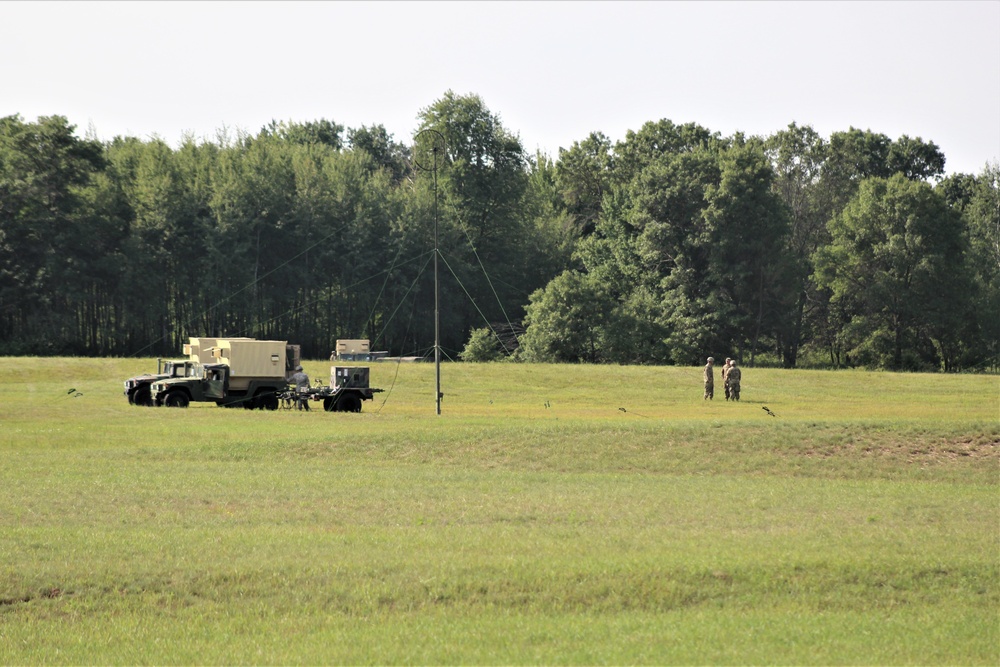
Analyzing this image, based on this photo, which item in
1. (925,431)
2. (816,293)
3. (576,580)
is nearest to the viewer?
(576,580)

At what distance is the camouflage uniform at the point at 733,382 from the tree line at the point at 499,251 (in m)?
33.5

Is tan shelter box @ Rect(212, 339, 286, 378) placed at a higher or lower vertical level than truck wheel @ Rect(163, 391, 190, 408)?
higher

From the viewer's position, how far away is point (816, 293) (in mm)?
103312

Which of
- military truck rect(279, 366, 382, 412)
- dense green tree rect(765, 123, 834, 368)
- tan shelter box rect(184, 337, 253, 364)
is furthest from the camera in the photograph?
dense green tree rect(765, 123, 834, 368)

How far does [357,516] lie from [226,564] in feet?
14.1

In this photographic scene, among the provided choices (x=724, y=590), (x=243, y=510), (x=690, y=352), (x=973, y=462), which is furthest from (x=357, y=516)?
(x=690, y=352)

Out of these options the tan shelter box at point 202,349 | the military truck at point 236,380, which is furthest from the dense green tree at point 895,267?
the tan shelter box at point 202,349

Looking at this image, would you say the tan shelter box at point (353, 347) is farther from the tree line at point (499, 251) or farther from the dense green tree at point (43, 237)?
the dense green tree at point (43, 237)

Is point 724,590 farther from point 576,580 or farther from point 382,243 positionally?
point 382,243

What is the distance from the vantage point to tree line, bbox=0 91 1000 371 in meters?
90.7

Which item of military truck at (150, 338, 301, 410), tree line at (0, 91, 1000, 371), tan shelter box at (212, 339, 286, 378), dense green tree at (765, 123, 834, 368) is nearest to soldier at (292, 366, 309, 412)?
military truck at (150, 338, 301, 410)

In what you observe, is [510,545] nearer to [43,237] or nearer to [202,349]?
[202,349]

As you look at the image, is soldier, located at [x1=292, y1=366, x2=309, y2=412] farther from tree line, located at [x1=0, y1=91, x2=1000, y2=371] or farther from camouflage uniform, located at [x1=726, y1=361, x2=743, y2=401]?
tree line, located at [x1=0, y1=91, x2=1000, y2=371]

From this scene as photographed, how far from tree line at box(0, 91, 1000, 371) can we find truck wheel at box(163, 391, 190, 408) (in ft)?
131
